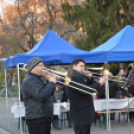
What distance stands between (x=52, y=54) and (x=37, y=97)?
4977 mm

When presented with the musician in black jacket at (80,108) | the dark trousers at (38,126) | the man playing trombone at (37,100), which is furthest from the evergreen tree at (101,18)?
the dark trousers at (38,126)

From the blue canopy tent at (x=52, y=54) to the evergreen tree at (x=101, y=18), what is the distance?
7.41 metres

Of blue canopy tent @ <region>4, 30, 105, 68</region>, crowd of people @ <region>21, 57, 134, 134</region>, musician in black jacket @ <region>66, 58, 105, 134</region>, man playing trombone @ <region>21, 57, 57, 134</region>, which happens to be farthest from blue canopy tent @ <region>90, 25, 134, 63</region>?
man playing trombone @ <region>21, 57, 57, 134</region>

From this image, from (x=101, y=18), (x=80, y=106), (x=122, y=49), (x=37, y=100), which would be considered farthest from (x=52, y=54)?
(x=101, y=18)

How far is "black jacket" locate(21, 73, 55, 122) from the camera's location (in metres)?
3.67

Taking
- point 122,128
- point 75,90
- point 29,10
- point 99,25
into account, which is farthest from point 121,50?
point 29,10

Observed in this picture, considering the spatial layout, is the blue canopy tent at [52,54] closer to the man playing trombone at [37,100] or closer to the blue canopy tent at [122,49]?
the blue canopy tent at [122,49]

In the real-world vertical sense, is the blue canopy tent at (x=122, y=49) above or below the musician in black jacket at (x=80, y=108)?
above

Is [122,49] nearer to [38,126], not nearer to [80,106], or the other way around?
[80,106]

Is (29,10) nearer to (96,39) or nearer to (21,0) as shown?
(21,0)

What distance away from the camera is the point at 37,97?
144 inches

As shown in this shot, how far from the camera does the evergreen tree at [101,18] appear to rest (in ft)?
57.4

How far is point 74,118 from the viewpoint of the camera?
4.18 m

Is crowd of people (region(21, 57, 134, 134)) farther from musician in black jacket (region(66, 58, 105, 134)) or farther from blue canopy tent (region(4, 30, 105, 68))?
blue canopy tent (region(4, 30, 105, 68))
